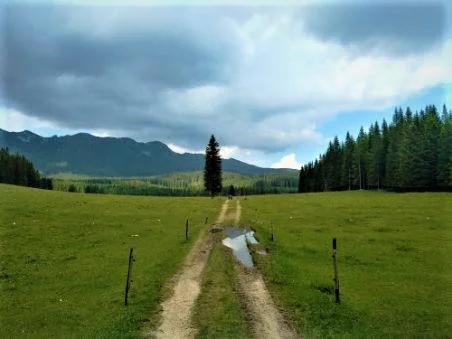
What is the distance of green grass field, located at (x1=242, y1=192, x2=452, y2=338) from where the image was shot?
61.3ft

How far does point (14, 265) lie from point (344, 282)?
23.4m

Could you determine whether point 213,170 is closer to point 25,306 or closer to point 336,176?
point 336,176

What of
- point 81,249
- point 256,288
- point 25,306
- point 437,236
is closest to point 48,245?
point 81,249

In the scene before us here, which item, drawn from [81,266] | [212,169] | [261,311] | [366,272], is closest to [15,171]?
[212,169]

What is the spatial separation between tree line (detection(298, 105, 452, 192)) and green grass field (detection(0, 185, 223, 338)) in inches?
2440

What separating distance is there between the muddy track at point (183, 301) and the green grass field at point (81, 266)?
2.75ft

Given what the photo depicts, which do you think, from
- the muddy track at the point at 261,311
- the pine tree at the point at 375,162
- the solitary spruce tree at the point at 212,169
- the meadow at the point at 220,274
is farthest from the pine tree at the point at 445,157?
the muddy track at the point at 261,311

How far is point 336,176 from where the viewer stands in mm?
140125

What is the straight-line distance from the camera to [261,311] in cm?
1955

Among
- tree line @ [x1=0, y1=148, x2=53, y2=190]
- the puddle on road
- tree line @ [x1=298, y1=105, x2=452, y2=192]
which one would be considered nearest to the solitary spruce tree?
tree line @ [x1=298, y1=105, x2=452, y2=192]

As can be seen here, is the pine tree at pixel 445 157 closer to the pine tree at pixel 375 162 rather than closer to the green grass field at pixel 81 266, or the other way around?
the pine tree at pixel 375 162

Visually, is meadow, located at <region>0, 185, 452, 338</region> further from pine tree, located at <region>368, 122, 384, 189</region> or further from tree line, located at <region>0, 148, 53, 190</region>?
tree line, located at <region>0, 148, 53, 190</region>

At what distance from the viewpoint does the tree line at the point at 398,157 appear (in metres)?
95.1

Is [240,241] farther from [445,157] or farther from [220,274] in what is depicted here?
[445,157]
